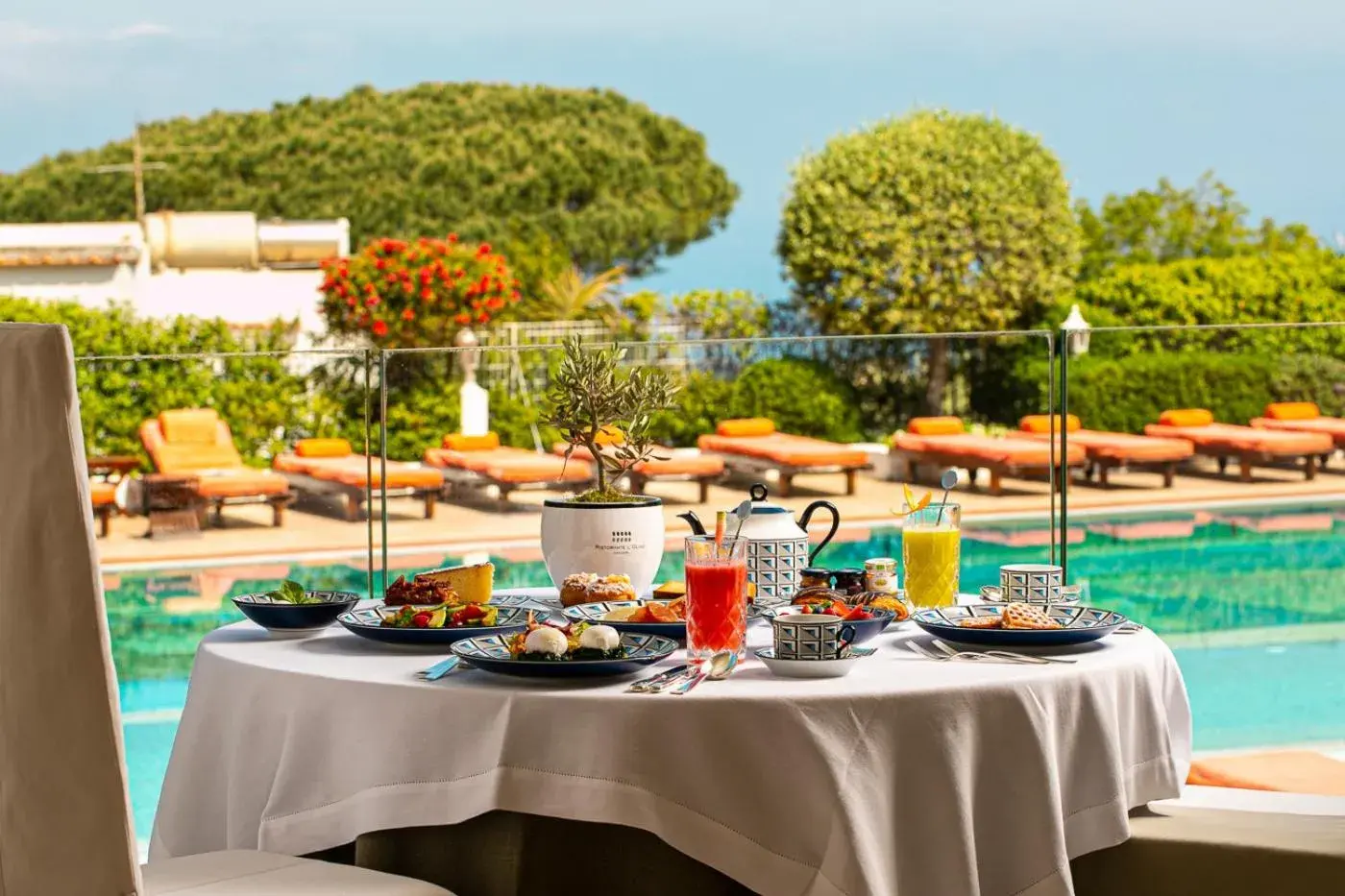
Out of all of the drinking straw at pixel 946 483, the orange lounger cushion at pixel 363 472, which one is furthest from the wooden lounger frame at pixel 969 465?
the drinking straw at pixel 946 483

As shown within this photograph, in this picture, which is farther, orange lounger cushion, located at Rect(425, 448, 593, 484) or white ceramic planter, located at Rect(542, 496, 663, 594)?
orange lounger cushion, located at Rect(425, 448, 593, 484)

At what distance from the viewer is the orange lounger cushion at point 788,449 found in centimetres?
666

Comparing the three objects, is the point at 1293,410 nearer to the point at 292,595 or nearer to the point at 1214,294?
the point at 292,595

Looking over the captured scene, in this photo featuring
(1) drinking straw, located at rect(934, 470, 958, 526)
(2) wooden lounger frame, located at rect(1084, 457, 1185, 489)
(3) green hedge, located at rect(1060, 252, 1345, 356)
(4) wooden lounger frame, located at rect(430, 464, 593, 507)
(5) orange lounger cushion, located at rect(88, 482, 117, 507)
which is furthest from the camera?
(3) green hedge, located at rect(1060, 252, 1345, 356)

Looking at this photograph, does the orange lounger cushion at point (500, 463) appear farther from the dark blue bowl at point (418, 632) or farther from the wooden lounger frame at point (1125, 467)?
the dark blue bowl at point (418, 632)

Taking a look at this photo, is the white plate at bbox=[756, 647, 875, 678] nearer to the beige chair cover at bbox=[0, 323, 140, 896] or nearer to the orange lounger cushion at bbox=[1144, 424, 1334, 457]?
the beige chair cover at bbox=[0, 323, 140, 896]

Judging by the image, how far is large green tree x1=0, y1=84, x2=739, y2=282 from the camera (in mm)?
29016

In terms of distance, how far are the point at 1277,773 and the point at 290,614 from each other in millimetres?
2269

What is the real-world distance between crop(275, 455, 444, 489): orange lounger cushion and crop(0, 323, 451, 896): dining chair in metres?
4.30

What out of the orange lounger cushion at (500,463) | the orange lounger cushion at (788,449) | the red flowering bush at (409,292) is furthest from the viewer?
the red flowering bush at (409,292)

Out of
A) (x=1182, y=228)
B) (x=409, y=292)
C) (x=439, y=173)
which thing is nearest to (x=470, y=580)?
(x=409, y=292)

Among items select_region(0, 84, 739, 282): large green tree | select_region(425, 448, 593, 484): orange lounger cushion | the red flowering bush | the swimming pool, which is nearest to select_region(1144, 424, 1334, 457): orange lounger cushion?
the swimming pool

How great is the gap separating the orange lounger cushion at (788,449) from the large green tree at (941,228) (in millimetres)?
7661

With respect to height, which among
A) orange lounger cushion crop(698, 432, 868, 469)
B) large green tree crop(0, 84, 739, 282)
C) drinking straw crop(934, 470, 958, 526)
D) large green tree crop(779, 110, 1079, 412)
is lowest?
orange lounger cushion crop(698, 432, 868, 469)
